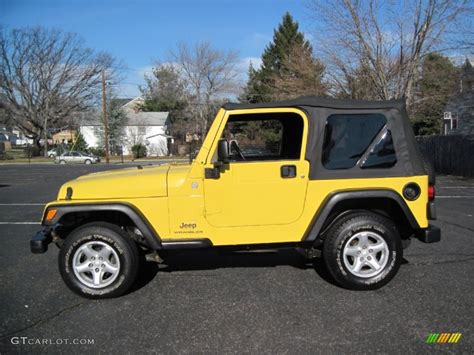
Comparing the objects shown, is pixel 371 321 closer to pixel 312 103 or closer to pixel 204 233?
pixel 204 233

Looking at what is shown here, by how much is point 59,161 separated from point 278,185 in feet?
137

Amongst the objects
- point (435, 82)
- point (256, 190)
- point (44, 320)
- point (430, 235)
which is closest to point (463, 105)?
point (435, 82)

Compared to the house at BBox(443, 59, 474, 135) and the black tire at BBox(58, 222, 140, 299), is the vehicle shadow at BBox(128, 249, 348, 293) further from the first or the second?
the house at BBox(443, 59, 474, 135)

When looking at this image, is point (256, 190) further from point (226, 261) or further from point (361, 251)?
point (226, 261)

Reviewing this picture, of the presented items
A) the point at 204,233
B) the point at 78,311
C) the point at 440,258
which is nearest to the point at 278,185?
the point at 204,233

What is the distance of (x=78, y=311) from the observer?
12.8 ft

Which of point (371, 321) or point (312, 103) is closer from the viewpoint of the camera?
point (371, 321)

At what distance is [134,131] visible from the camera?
191 feet

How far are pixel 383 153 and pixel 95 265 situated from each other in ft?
10.4

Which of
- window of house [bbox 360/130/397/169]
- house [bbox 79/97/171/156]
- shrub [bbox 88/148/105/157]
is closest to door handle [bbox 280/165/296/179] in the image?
window of house [bbox 360/130/397/169]

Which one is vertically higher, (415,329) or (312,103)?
(312,103)

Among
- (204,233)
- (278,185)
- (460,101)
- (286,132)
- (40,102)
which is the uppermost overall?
(40,102)

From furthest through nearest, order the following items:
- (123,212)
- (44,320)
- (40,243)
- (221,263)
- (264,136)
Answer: (221,263) → (264,136) → (40,243) → (123,212) → (44,320)

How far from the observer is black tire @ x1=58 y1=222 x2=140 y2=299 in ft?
13.5
